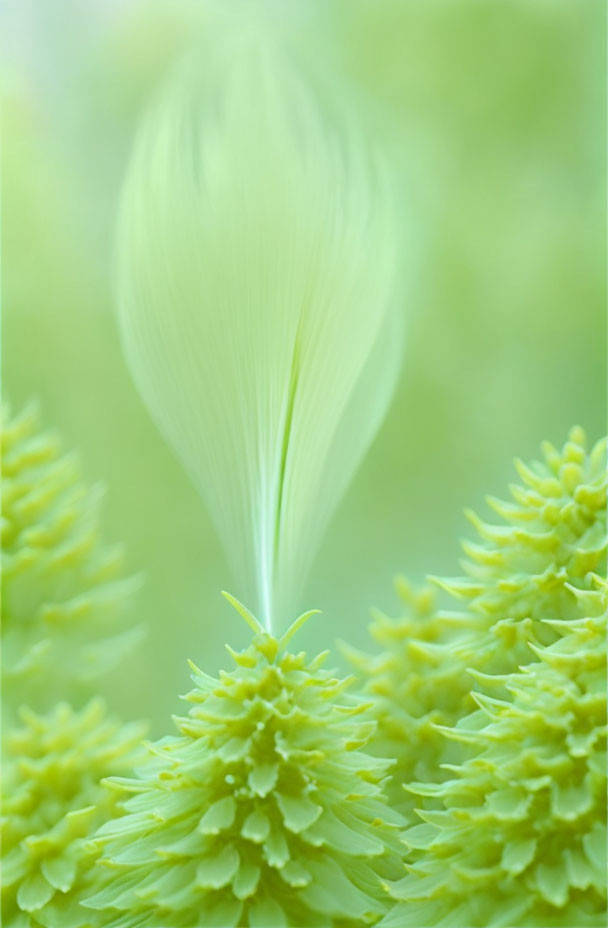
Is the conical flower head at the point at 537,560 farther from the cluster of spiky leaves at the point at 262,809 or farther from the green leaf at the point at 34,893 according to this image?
the green leaf at the point at 34,893

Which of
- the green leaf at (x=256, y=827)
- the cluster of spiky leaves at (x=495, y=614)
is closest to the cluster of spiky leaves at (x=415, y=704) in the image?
the cluster of spiky leaves at (x=495, y=614)

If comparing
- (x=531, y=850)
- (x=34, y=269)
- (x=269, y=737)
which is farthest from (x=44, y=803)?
(x=34, y=269)

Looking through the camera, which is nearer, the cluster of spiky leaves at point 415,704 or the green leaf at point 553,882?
the green leaf at point 553,882

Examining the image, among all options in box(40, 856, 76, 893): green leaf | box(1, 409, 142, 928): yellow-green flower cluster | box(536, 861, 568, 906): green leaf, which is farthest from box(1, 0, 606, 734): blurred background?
box(536, 861, 568, 906): green leaf

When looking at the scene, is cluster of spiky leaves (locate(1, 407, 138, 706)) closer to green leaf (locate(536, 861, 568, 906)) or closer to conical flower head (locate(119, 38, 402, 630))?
conical flower head (locate(119, 38, 402, 630))

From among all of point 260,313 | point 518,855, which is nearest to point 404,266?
point 260,313

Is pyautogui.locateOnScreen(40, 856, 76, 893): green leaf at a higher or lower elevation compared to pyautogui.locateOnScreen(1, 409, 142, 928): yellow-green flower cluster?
lower
